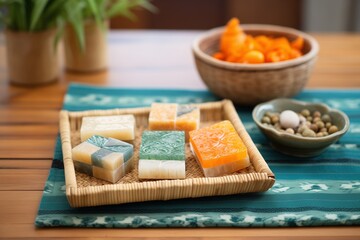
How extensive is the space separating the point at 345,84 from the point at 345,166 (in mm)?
504

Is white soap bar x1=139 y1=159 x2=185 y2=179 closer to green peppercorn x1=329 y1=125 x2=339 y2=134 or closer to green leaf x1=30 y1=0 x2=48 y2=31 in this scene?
green peppercorn x1=329 y1=125 x2=339 y2=134

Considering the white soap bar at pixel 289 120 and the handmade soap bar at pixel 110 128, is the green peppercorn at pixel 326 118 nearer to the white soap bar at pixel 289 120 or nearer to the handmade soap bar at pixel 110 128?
the white soap bar at pixel 289 120

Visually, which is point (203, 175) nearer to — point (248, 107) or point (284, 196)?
point (284, 196)

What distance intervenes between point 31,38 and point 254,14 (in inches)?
69.0

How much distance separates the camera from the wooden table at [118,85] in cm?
93

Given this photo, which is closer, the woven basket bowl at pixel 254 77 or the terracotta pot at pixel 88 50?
the woven basket bowl at pixel 254 77

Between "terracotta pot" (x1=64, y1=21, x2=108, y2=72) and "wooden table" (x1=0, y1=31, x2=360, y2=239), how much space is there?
29 millimetres

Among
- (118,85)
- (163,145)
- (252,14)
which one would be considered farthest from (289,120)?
(252,14)

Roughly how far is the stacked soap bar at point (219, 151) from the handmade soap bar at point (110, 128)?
144mm

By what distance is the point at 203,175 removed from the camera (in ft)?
3.40

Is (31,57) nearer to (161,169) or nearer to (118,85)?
(118,85)

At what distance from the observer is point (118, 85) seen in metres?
1.57

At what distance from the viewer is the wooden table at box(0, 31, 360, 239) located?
3.06ft

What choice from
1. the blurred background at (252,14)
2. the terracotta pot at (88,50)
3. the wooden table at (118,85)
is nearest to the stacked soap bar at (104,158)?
the wooden table at (118,85)
